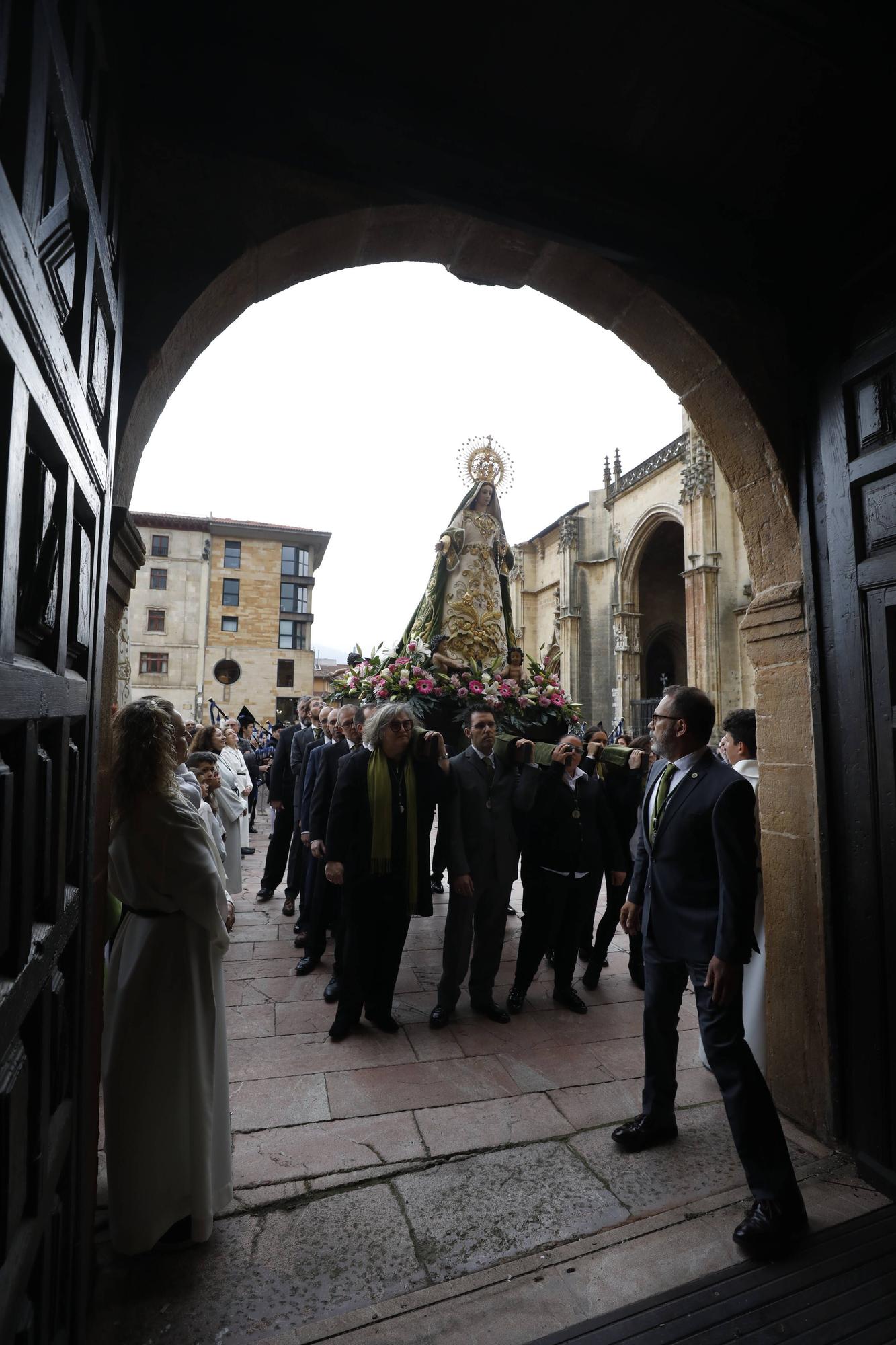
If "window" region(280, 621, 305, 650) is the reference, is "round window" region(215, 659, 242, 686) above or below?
below

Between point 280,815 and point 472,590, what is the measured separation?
3180 millimetres

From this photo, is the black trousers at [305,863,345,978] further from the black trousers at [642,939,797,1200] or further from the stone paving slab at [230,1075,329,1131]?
the black trousers at [642,939,797,1200]

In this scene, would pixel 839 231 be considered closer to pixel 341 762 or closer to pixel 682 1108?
pixel 341 762

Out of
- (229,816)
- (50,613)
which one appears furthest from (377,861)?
(50,613)

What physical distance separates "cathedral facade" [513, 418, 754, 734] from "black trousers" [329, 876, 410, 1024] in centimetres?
1711

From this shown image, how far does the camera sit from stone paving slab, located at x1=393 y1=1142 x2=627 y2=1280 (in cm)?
228

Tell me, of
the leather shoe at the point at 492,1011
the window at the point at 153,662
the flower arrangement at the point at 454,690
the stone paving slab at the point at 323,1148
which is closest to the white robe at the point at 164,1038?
the stone paving slab at the point at 323,1148

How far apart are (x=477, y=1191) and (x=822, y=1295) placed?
1.15 meters

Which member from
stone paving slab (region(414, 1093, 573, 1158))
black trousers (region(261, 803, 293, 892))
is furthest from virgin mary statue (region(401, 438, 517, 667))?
stone paving slab (region(414, 1093, 573, 1158))

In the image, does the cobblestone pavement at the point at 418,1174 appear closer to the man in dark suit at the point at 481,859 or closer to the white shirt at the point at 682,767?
the man in dark suit at the point at 481,859

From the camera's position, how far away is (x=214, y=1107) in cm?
234

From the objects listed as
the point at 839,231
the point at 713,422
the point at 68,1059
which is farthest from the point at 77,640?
→ the point at 839,231

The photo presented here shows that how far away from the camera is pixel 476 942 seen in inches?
168

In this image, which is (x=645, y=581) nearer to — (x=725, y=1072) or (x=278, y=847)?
(x=278, y=847)
